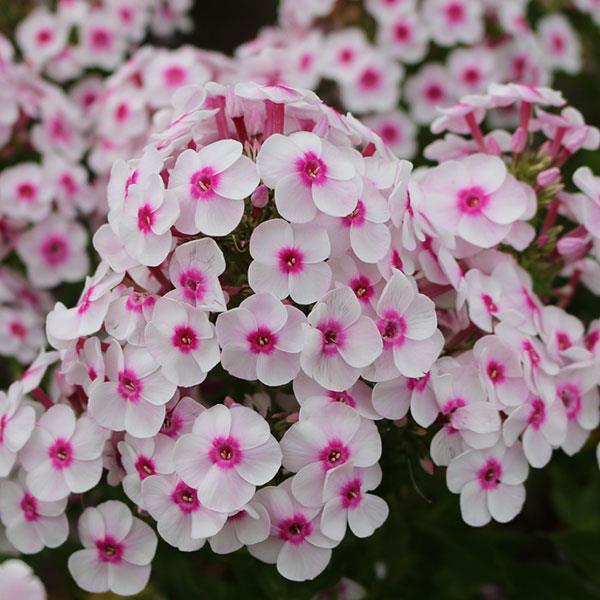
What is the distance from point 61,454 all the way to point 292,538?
Result: 0.33m

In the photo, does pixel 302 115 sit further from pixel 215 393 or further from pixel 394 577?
pixel 394 577

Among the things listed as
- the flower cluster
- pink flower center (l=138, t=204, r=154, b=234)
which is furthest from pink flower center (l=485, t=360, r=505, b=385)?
the flower cluster

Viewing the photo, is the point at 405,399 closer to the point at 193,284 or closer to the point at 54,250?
the point at 193,284

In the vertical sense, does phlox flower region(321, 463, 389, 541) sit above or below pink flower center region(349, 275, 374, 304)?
below

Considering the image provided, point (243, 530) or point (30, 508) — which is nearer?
point (243, 530)

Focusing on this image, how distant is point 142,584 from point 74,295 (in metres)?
1.00

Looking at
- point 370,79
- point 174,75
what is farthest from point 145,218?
point 370,79

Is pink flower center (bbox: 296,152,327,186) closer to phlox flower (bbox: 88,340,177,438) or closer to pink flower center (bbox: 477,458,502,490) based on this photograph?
phlox flower (bbox: 88,340,177,438)

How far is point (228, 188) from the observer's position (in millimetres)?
1149

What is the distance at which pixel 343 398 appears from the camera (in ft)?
3.85

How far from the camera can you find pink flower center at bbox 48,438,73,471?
125 cm

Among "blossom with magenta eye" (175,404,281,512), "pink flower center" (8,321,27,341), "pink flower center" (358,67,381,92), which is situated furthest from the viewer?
"pink flower center" (358,67,381,92)

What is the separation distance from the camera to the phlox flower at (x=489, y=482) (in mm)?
1220

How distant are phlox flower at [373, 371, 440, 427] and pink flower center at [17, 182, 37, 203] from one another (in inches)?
40.4
